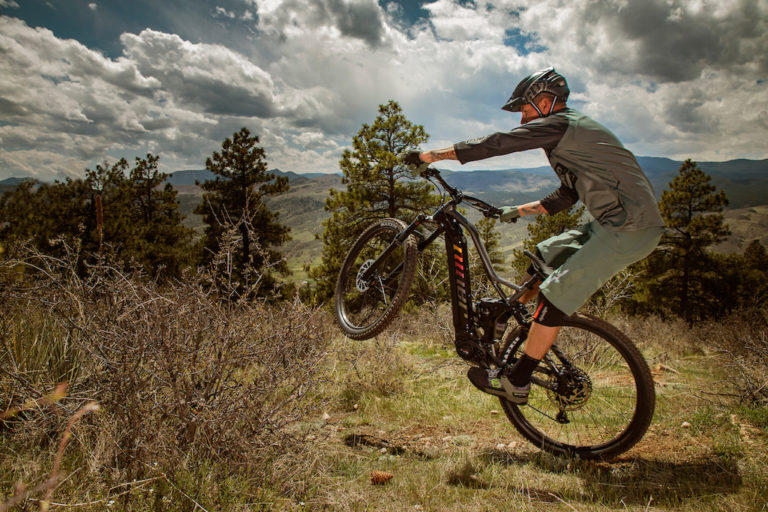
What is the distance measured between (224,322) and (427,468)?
2066 millimetres

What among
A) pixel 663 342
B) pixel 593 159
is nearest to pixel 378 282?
pixel 593 159

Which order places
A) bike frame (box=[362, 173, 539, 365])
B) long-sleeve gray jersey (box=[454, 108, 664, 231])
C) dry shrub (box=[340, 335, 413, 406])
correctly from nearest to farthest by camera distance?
1. long-sleeve gray jersey (box=[454, 108, 664, 231])
2. bike frame (box=[362, 173, 539, 365])
3. dry shrub (box=[340, 335, 413, 406])

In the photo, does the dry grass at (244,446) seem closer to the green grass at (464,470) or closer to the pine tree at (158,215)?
the green grass at (464,470)

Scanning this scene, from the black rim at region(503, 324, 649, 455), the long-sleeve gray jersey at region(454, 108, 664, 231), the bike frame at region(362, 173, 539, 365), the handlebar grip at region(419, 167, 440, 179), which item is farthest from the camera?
the handlebar grip at region(419, 167, 440, 179)

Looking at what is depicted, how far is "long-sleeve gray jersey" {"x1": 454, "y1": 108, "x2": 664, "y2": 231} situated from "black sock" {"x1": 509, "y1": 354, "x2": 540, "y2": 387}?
1.25 m

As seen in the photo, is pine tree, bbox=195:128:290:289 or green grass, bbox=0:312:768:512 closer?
green grass, bbox=0:312:768:512

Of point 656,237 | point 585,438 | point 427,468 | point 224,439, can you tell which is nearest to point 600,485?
point 585,438

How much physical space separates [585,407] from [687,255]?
33251 mm

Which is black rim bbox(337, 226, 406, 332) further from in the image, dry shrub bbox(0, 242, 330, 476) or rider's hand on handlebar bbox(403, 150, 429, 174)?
dry shrub bbox(0, 242, 330, 476)

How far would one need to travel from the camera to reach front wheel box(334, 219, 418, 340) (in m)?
3.75

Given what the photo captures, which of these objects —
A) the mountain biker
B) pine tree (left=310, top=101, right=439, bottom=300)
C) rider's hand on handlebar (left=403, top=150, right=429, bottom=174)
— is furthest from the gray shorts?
pine tree (left=310, top=101, right=439, bottom=300)

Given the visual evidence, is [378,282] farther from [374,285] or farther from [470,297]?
[470,297]

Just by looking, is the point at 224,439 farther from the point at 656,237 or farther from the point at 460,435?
the point at 656,237

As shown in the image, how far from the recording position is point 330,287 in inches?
883
